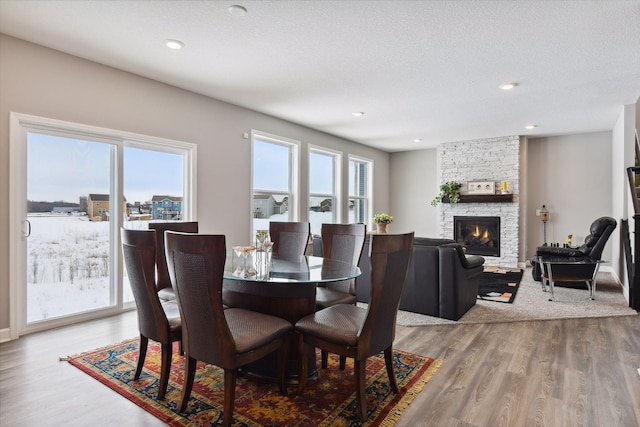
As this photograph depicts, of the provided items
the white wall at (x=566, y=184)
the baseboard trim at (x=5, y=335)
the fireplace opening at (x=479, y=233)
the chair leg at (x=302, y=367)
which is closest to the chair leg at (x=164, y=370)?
the chair leg at (x=302, y=367)

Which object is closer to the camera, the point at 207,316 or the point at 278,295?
the point at 207,316

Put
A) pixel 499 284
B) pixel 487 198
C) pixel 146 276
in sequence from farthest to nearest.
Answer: pixel 487 198
pixel 499 284
pixel 146 276

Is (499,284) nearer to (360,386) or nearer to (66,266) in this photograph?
(360,386)

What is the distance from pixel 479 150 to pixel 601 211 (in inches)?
98.4

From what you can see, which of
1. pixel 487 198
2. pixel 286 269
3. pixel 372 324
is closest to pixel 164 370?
pixel 286 269

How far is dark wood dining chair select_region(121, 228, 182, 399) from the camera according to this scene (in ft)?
7.00

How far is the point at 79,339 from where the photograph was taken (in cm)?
318

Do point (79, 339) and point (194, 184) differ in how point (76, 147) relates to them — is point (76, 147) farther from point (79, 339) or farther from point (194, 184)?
point (79, 339)

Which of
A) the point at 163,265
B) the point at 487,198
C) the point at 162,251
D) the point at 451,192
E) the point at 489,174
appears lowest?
the point at 163,265

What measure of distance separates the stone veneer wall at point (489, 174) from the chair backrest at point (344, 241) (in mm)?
5490

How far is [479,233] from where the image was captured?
25.8 feet

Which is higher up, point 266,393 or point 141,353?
point 141,353

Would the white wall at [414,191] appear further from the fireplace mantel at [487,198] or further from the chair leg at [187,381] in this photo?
the chair leg at [187,381]

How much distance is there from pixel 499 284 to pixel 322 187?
3539mm
